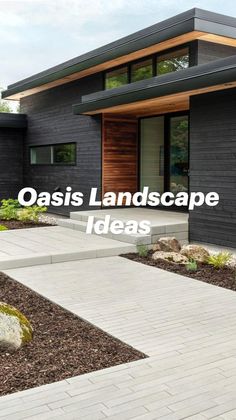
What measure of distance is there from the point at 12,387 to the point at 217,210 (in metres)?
5.66

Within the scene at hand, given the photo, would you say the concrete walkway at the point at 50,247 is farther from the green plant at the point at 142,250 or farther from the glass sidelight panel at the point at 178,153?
the glass sidelight panel at the point at 178,153

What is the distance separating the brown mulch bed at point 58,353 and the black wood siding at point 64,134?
23.9ft

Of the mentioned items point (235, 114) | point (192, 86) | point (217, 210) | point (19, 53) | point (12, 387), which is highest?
point (19, 53)

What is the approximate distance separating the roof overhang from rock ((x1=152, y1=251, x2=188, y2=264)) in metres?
3.96

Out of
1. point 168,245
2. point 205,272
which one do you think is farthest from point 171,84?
point 205,272

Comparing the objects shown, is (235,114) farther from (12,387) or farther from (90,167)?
(12,387)

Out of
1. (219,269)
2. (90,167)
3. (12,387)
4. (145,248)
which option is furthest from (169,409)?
(90,167)

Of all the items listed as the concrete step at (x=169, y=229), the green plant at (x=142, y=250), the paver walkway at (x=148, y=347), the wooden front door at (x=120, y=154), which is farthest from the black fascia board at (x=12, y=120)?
the paver walkway at (x=148, y=347)

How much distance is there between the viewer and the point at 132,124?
11680 mm

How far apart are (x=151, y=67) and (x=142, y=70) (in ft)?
1.08

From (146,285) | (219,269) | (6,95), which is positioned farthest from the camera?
(6,95)

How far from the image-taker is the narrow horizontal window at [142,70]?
10113 millimetres

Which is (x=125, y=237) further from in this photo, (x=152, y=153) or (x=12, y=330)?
(x=12, y=330)

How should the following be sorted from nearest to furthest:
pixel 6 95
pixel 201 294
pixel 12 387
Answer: pixel 12 387 → pixel 201 294 → pixel 6 95
